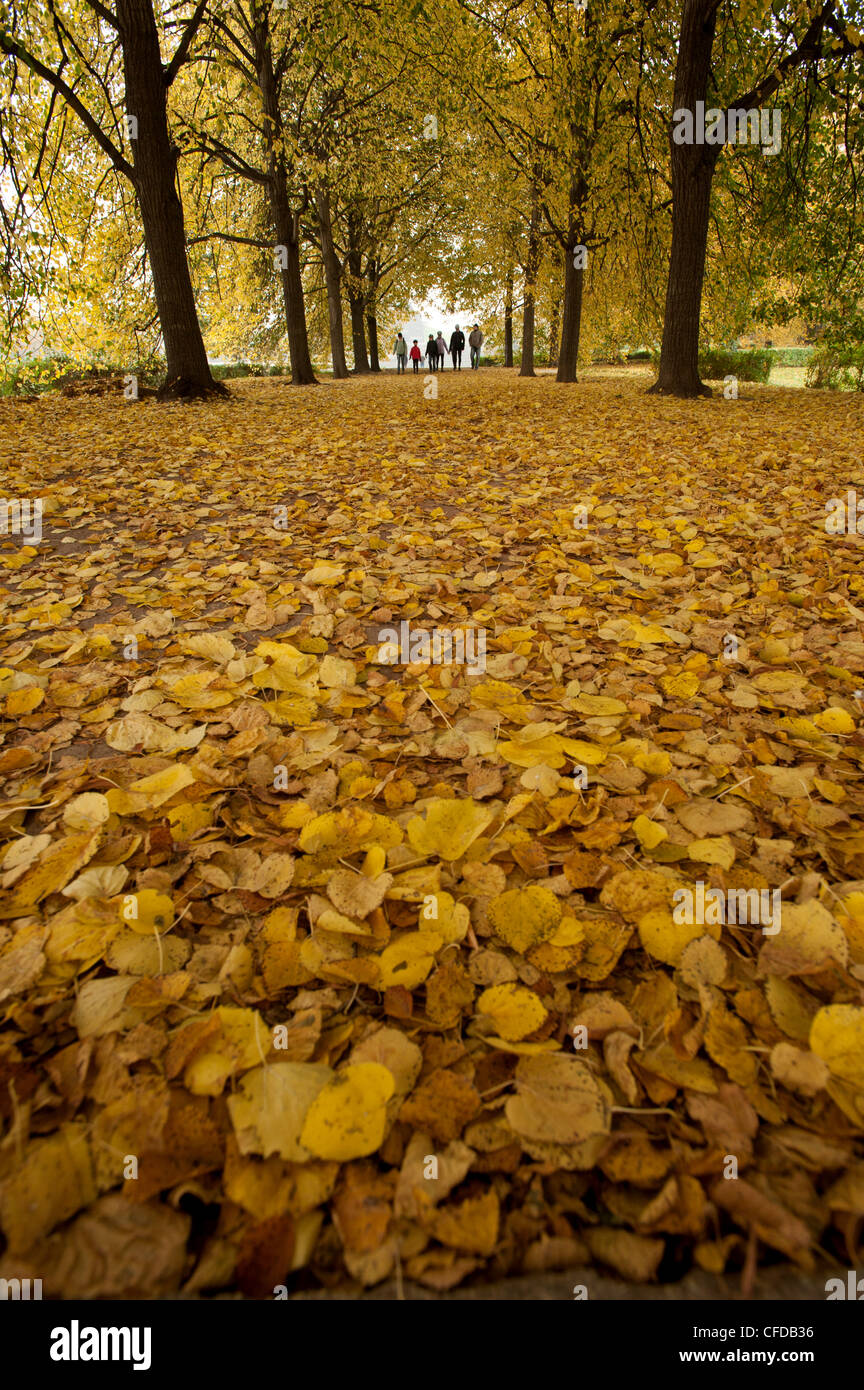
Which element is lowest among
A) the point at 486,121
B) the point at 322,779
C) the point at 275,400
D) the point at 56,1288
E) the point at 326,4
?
the point at 56,1288

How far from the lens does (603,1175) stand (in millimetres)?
753

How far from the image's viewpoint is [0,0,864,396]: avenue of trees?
718 cm

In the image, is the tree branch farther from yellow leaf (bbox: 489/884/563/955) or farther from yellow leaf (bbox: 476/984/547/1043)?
yellow leaf (bbox: 476/984/547/1043)

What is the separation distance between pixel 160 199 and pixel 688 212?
20.6ft

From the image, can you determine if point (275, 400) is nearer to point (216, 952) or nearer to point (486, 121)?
point (486, 121)

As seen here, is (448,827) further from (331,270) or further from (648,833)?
(331,270)

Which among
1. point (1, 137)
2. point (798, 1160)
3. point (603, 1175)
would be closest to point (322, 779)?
point (603, 1175)

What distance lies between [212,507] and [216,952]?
10.6 ft

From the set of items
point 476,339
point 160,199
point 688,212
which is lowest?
point 688,212

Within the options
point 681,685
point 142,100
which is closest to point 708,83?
point 142,100

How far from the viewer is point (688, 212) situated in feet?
25.7

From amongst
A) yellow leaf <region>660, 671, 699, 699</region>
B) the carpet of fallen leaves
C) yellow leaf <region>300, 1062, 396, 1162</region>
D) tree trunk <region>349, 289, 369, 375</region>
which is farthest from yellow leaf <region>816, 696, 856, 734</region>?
tree trunk <region>349, 289, 369, 375</region>

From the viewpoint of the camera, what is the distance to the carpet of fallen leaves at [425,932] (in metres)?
0.71

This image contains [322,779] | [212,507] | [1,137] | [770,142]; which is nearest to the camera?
[322,779]
